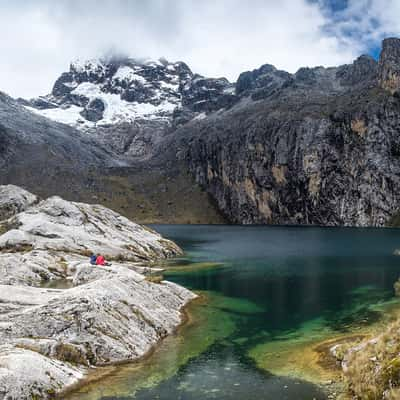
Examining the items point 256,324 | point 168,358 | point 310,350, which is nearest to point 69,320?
point 168,358

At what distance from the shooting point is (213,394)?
885 inches

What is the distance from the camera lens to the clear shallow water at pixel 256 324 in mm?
23461

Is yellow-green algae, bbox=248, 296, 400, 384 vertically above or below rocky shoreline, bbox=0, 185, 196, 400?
below

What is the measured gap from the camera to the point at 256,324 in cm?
3747

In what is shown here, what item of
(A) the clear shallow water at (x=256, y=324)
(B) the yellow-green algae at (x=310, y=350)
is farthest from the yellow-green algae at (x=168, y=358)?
(B) the yellow-green algae at (x=310, y=350)

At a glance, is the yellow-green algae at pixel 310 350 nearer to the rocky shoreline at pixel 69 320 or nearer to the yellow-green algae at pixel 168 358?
the yellow-green algae at pixel 168 358

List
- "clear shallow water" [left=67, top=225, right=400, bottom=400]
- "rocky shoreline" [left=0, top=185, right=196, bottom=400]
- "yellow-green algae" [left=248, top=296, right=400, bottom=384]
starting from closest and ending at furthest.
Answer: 1. "rocky shoreline" [left=0, top=185, right=196, bottom=400]
2. "clear shallow water" [left=67, top=225, right=400, bottom=400]
3. "yellow-green algae" [left=248, top=296, right=400, bottom=384]

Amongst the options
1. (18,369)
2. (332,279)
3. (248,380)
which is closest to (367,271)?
(332,279)

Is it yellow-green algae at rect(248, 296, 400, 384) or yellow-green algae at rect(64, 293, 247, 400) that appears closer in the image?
yellow-green algae at rect(64, 293, 247, 400)

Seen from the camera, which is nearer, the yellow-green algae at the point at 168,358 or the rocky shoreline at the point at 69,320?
the rocky shoreline at the point at 69,320

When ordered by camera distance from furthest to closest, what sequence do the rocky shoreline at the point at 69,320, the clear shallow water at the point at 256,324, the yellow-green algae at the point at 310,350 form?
the yellow-green algae at the point at 310,350, the clear shallow water at the point at 256,324, the rocky shoreline at the point at 69,320

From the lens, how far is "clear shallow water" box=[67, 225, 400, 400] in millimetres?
23461

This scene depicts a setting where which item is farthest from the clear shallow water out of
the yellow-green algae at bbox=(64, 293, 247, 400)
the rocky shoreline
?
the rocky shoreline

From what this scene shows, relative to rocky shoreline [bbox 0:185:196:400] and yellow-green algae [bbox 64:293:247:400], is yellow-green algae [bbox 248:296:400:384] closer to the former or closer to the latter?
yellow-green algae [bbox 64:293:247:400]
